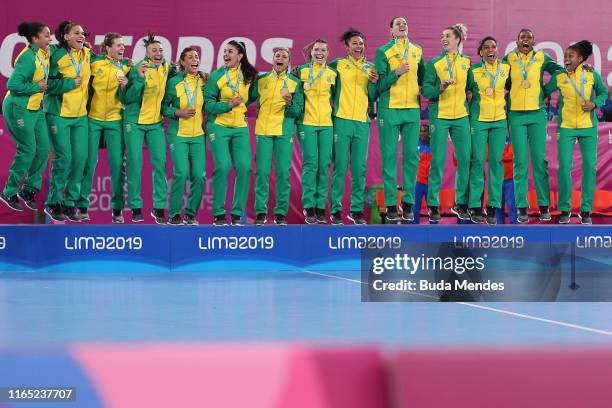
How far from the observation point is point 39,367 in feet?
9.68

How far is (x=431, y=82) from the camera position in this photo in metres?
10.3

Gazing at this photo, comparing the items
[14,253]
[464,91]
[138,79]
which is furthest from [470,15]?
[14,253]

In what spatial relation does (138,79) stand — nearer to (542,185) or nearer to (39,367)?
(542,185)

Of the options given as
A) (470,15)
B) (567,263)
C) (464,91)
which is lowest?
(567,263)

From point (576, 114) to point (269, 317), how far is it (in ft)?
20.7

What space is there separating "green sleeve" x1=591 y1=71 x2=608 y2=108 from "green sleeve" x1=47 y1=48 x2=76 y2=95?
19.3 feet

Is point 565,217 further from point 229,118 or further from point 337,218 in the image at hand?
point 229,118

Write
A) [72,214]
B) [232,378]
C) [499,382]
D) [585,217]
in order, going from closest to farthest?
[499,382] → [232,378] → [72,214] → [585,217]

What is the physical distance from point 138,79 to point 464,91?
3.64 meters

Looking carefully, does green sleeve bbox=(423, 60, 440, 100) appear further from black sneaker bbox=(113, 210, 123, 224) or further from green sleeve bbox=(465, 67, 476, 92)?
black sneaker bbox=(113, 210, 123, 224)

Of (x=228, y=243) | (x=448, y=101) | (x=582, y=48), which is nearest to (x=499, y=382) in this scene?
(x=228, y=243)

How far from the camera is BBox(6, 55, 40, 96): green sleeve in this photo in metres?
9.48

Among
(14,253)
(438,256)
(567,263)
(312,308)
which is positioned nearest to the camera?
(438,256)

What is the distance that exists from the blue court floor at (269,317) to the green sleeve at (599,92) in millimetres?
4105
